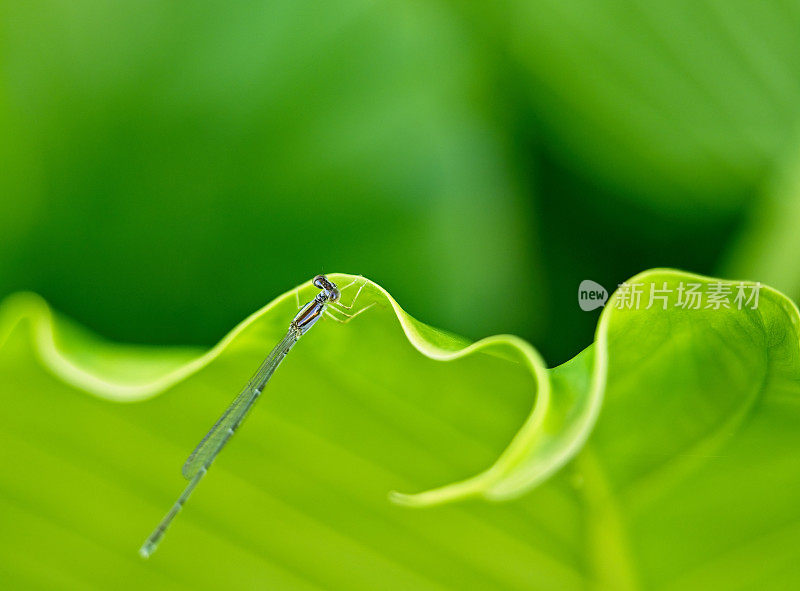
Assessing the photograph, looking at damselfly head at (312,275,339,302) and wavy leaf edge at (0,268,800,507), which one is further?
damselfly head at (312,275,339,302)

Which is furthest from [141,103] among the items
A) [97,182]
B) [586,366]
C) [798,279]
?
[798,279]

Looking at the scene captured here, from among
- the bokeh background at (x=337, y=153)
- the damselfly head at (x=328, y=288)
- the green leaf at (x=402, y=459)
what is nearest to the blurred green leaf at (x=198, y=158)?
the bokeh background at (x=337, y=153)

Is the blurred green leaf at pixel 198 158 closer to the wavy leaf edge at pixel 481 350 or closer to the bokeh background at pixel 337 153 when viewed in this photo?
the bokeh background at pixel 337 153

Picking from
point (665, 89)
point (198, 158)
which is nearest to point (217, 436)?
point (198, 158)

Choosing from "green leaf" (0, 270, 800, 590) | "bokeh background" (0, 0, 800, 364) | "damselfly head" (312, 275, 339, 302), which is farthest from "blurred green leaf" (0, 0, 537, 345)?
"green leaf" (0, 270, 800, 590)

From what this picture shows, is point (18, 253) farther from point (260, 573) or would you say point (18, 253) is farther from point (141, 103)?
point (260, 573)

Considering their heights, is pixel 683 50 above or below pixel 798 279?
above

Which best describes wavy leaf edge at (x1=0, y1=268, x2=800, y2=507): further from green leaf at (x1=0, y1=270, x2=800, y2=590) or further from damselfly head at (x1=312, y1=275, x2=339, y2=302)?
damselfly head at (x1=312, y1=275, x2=339, y2=302)
